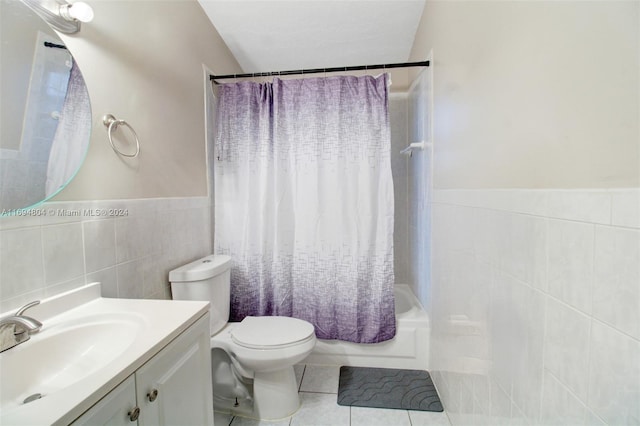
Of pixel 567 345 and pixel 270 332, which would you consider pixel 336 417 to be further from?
A: pixel 567 345

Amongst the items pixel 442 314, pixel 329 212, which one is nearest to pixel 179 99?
pixel 329 212

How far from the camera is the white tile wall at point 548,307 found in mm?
514

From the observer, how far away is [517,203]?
2.69 feet

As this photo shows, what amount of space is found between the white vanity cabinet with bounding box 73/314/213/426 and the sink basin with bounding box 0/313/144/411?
10 cm

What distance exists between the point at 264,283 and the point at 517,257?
Result: 1.52 m

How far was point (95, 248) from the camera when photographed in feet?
3.46

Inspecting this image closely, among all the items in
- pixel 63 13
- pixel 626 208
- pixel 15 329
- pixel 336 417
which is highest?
pixel 63 13

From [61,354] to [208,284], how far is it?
0.74 metres

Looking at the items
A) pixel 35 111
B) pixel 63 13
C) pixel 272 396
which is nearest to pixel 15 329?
pixel 35 111

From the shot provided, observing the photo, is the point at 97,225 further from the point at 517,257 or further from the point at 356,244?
the point at 517,257

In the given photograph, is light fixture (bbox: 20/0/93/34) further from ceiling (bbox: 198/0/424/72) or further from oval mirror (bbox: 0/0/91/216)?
ceiling (bbox: 198/0/424/72)

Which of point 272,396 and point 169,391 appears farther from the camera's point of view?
point 272,396

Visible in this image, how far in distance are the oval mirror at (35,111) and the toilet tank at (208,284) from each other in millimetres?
698

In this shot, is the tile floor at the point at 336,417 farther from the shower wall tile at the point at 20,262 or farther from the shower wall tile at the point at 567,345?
the shower wall tile at the point at 20,262
